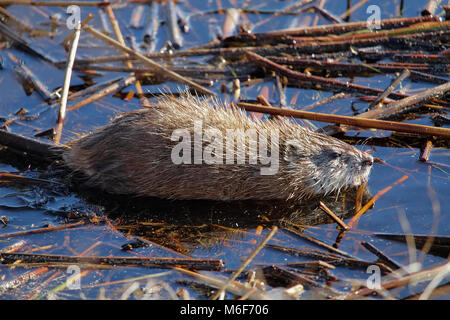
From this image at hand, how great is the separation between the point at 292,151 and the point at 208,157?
32.1 inches

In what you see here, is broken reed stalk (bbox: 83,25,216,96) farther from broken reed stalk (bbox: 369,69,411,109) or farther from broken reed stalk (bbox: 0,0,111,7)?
broken reed stalk (bbox: 369,69,411,109)

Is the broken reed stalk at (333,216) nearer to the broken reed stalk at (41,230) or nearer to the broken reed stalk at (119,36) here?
the broken reed stalk at (41,230)

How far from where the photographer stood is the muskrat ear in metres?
5.34

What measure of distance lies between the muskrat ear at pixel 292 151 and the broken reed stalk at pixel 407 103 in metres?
0.93

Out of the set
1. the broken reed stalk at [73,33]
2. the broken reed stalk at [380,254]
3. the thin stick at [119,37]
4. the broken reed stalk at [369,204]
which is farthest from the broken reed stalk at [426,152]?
the broken reed stalk at [73,33]

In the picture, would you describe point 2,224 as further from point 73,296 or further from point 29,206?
point 73,296

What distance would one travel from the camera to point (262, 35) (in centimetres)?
758

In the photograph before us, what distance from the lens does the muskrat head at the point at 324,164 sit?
210 inches

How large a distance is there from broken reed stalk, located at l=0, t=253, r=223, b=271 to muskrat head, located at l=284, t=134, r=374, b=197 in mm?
1342
